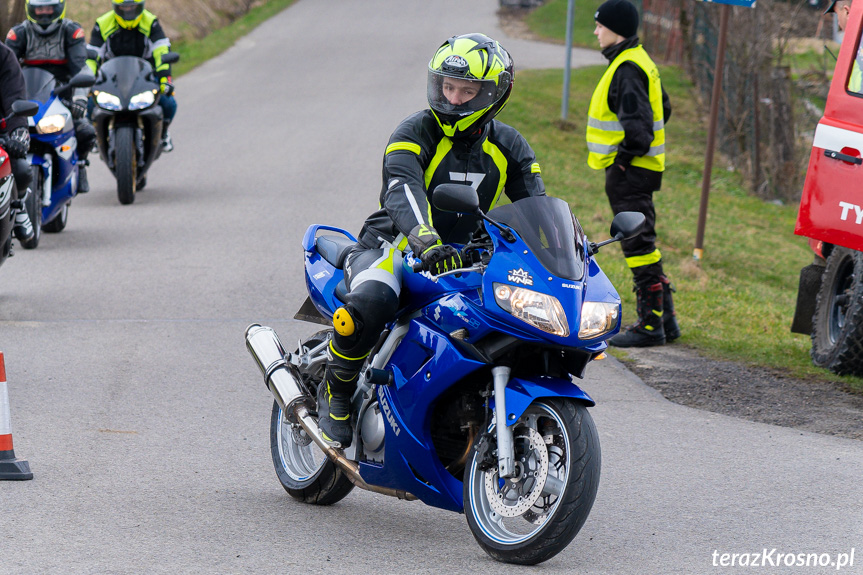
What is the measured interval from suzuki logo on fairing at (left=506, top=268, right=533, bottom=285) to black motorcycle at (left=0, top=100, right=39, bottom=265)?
175 inches

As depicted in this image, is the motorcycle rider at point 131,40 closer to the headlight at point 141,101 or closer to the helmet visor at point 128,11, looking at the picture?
the helmet visor at point 128,11

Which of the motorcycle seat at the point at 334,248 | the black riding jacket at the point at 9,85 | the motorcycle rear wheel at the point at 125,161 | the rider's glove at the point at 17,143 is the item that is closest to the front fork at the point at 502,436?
the motorcycle seat at the point at 334,248

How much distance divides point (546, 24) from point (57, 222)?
23.9 meters

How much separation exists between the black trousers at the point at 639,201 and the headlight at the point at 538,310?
447 cm

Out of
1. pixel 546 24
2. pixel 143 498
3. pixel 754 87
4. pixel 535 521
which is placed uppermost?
pixel 535 521

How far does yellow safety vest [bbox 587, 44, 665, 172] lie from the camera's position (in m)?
8.59

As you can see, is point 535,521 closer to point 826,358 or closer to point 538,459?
point 538,459

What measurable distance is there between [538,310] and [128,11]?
34.9ft

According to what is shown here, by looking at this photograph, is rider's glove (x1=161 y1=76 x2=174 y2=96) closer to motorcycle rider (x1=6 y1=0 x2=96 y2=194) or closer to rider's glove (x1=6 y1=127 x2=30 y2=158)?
motorcycle rider (x1=6 y1=0 x2=96 y2=194)

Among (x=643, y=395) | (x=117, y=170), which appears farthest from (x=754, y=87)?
(x=643, y=395)

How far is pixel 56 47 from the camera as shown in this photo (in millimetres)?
12219

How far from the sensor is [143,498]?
5227 millimetres

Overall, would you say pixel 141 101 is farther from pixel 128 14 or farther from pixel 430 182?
pixel 430 182

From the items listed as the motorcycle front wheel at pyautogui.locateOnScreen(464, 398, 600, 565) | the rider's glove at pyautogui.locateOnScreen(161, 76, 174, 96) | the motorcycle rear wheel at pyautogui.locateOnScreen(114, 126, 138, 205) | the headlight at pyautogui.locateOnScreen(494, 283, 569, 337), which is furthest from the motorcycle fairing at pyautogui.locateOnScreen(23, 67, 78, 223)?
the headlight at pyautogui.locateOnScreen(494, 283, 569, 337)
